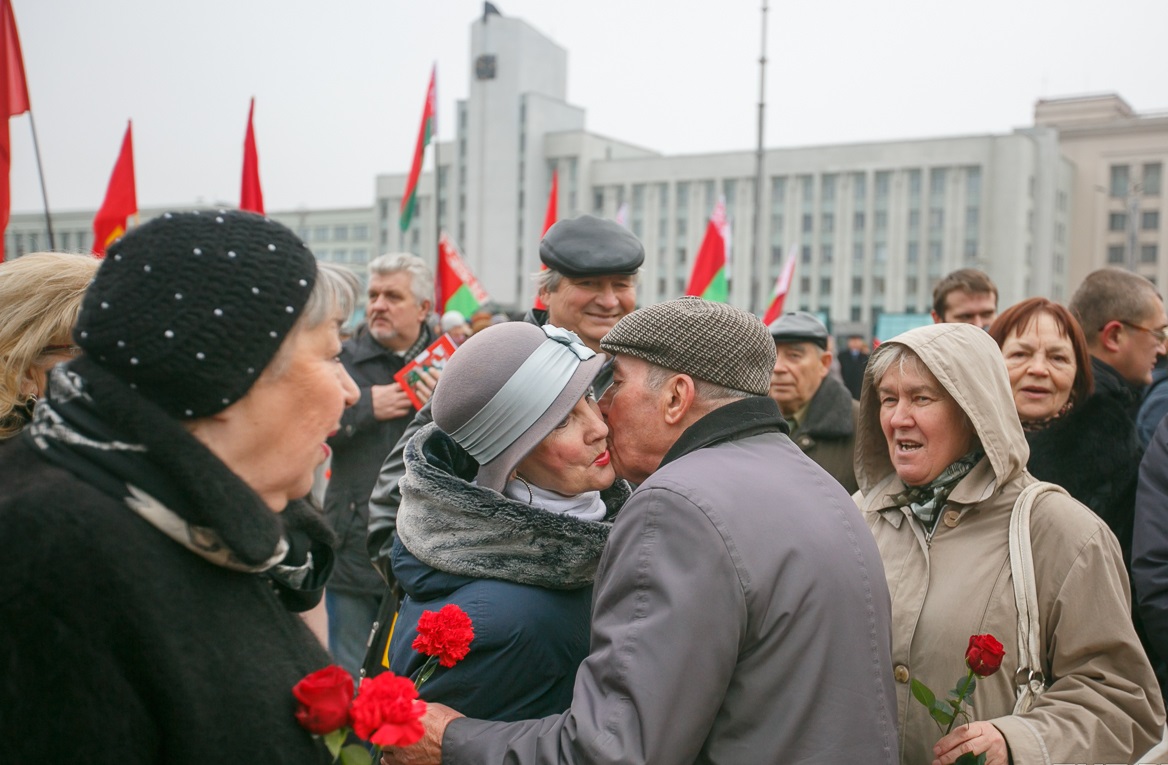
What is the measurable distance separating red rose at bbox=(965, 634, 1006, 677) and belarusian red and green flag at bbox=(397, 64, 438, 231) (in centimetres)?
873

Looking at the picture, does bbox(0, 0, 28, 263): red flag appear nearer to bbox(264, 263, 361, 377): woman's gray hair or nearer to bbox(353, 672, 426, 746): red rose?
bbox(264, 263, 361, 377): woman's gray hair

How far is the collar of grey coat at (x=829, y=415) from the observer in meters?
5.26

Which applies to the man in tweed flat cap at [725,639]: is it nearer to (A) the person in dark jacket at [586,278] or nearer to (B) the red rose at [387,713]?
(B) the red rose at [387,713]

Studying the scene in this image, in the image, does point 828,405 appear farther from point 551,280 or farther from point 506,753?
point 506,753

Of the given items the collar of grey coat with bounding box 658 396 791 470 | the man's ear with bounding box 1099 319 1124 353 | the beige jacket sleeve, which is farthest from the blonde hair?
the man's ear with bounding box 1099 319 1124 353

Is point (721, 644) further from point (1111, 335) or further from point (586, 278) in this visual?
point (1111, 335)

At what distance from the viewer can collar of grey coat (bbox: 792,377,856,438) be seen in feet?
17.3

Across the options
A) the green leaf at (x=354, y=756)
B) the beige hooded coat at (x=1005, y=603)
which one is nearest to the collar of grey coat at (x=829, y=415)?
the beige hooded coat at (x=1005, y=603)

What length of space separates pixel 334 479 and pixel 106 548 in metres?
3.98

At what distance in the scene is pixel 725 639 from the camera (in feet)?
6.10

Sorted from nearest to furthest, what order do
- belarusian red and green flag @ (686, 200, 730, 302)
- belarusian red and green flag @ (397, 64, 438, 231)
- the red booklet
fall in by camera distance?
the red booklet < belarusian red and green flag @ (686, 200, 730, 302) < belarusian red and green flag @ (397, 64, 438, 231)

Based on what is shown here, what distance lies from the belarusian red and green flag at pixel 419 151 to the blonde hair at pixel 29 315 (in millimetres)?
7772

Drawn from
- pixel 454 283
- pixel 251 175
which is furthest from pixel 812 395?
pixel 454 283

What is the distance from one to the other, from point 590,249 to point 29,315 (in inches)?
82.5
